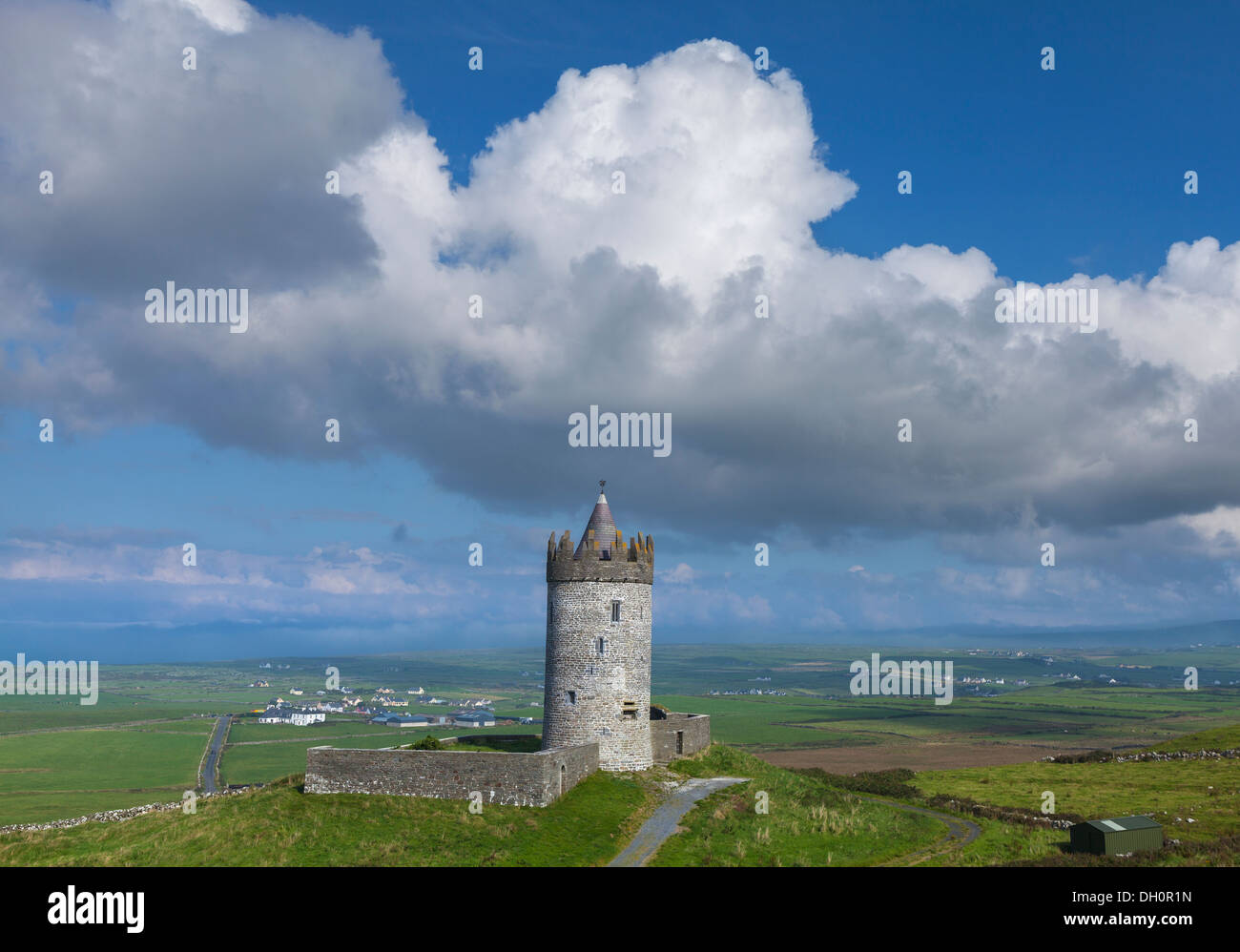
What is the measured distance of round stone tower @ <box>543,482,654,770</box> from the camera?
1918 inches

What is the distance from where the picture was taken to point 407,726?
185 meters

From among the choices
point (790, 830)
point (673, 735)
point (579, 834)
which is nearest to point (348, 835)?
point (579, 834)

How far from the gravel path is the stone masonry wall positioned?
3593 millimetres

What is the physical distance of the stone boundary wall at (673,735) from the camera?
170 feet

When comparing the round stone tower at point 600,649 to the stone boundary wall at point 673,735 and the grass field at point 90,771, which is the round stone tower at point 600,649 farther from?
the grass field at point 90,771

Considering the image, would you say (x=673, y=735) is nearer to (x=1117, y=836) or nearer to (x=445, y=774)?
(x=445, y=774)

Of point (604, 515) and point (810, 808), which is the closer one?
point (810, 808)

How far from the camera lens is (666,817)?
138 ft

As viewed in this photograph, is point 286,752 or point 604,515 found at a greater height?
point 604,515

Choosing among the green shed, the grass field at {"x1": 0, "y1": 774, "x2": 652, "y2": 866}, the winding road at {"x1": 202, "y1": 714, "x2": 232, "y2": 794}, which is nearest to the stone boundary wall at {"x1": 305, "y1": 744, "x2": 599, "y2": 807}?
the grass field at {"x1": 0, "y1": 774, "x2": 652, "y2": 866}

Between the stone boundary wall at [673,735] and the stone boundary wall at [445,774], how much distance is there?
883cm
